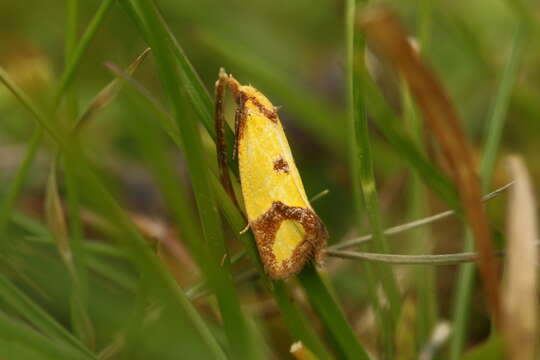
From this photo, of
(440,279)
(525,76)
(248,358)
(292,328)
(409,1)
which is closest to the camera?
(248,358)

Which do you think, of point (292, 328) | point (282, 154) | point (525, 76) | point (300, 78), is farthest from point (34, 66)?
point (525, 76)

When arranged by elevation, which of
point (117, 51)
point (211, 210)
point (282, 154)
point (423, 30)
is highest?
point (423, 30)

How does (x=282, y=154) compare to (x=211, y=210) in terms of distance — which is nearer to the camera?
(x=211, y=210)

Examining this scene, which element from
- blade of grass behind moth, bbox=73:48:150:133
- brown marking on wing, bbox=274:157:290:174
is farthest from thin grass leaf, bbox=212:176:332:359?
blade of grass behind moth, bbox=73:48:150:133

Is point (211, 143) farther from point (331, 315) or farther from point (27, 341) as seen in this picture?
point (27, 341)

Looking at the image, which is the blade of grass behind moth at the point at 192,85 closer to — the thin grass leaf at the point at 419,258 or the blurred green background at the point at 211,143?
the blurred green background at the point at 211,143

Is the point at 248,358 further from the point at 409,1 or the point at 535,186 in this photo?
the point at 409,1

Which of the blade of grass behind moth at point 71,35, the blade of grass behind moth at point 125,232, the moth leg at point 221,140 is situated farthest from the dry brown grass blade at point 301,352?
the blade of grass behind moth at point 71,35
